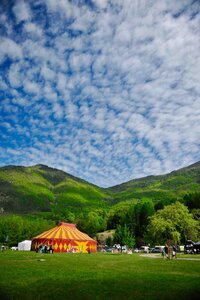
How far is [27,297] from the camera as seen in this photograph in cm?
884

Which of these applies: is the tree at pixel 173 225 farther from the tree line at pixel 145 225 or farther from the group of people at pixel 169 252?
the group of people at pixel 169 252

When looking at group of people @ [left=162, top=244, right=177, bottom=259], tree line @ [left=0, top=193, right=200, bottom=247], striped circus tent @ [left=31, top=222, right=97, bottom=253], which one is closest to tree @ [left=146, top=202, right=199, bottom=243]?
tree line @ [left=0, top=193, right=200, bottom=247]

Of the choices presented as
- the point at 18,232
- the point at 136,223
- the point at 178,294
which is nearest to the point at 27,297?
→ the point at 178,294

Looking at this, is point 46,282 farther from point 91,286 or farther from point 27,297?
point 27,297

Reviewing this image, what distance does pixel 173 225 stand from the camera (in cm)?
6544

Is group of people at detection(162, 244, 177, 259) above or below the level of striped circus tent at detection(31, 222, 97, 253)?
below

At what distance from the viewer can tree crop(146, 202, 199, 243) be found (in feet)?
211

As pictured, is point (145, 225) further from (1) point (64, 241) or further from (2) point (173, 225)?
(1) point (64, 241)

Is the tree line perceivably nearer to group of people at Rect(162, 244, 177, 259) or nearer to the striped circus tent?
the striped circus tent

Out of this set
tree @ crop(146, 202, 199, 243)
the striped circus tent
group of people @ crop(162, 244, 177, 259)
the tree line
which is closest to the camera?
group of people @ crop(162, 244, 177, 259)

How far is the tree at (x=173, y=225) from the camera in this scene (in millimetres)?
64312

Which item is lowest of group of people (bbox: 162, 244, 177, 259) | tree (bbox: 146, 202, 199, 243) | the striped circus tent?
group of people (bbox: 162, 244, 177, 259)

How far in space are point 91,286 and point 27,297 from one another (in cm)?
288

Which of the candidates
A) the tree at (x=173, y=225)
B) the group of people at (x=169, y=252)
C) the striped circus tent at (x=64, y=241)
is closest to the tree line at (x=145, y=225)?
the tree at (x=173, y=225)
